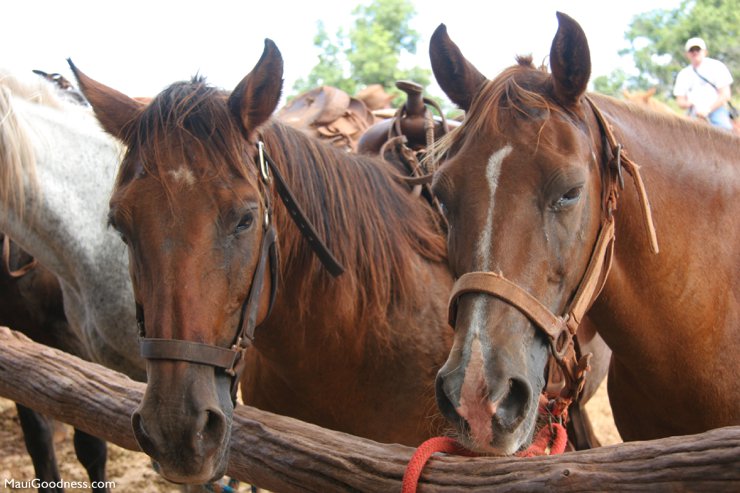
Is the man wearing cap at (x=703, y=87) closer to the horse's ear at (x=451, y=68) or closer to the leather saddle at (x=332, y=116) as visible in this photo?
the leather saddle at (x=332, y=116)

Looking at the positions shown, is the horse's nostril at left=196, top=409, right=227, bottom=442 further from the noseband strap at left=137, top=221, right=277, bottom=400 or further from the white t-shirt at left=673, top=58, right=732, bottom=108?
the white t-shirt at left=673, top=58, right=732, bottom=108

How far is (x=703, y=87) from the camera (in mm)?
6207

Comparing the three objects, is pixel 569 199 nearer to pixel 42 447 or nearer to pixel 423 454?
pixel 423 454

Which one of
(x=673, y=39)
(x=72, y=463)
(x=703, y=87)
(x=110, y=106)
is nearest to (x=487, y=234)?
(x=110, y=106)

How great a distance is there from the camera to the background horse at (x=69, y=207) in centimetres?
329

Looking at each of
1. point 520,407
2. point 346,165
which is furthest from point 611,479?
point 346,165

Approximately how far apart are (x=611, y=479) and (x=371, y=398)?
48.7 inches

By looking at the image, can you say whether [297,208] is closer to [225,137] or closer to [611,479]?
[225,137]

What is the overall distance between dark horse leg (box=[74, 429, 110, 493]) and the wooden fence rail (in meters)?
0.80

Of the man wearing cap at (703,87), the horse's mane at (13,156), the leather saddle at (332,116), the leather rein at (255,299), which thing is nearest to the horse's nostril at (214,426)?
the leather rein at (255,299)

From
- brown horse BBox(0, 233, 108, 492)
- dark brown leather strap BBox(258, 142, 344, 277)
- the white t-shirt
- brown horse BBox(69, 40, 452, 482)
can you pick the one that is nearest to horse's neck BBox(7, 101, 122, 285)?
brown horse BBox(0, 233, 108, 492)

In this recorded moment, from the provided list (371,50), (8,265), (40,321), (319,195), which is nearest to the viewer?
(319,195)

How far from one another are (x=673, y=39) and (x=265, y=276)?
914 inches

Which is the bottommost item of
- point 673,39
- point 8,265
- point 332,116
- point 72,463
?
point 673,39
